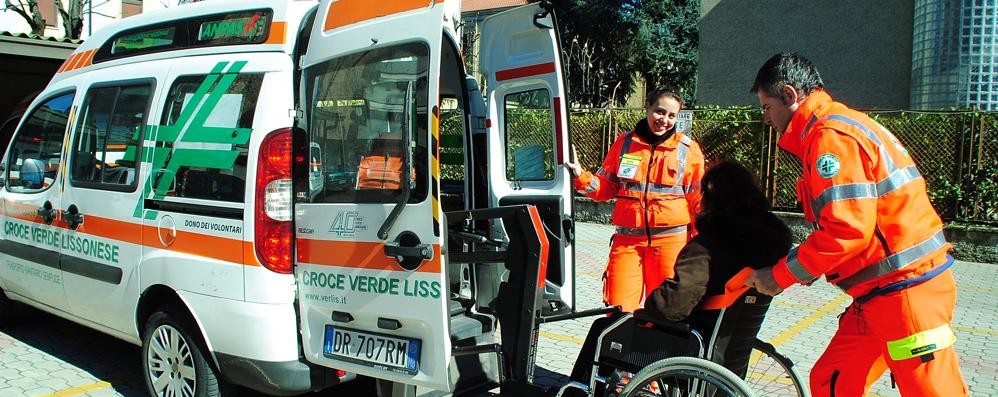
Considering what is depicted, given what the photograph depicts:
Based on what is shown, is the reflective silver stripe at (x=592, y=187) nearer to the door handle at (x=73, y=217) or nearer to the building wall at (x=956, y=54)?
the door handle at (x=73, y=217)

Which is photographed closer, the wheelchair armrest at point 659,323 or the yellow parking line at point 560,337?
the wheelchair armrest at point 659,323

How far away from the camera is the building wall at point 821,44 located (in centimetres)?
1877

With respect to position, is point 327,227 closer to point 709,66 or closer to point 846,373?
point 846,373

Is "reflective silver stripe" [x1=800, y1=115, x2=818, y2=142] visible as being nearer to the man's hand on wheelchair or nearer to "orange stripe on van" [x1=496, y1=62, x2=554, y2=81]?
the man's hand on wheelchair

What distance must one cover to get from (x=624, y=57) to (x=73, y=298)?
3056 cm

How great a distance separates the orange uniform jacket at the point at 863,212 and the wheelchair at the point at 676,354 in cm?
39

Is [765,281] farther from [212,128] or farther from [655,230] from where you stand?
[212,128]

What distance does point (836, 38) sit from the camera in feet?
64.5

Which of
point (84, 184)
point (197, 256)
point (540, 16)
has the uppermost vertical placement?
point (540, 16)

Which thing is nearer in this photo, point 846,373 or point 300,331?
point 846,373

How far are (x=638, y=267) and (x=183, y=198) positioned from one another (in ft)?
8.08

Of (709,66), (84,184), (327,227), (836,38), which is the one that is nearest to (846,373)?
(327,227)

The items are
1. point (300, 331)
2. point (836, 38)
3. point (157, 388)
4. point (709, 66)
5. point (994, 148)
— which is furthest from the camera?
point (709, 66)

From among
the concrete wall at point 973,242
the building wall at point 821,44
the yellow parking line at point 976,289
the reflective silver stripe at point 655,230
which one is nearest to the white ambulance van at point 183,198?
the reflective silver stripe at point 655,230
